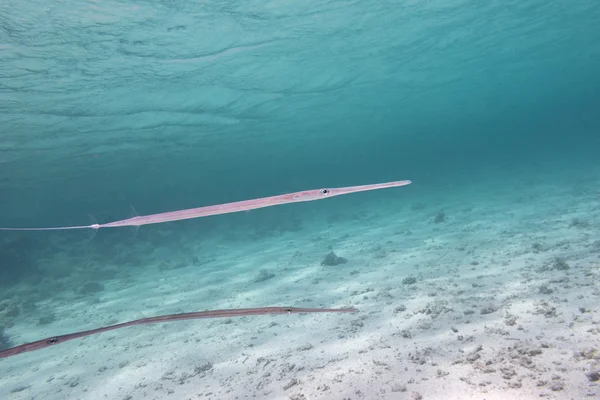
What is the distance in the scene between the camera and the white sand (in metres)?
3.70

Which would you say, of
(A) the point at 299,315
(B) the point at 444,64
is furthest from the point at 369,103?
(A) the point at 299,315

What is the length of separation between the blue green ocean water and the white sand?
42 mm

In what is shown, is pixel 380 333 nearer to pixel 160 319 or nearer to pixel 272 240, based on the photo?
pixel 160 319

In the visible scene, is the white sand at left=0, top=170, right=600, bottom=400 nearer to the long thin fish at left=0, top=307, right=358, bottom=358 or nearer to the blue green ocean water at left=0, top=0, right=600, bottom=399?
the blue green ocean water at left=0, top=0, right=600, bottom=399

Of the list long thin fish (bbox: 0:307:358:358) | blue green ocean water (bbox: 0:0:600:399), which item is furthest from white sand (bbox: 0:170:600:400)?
long thin fish (bbox: 0:307:358:358)

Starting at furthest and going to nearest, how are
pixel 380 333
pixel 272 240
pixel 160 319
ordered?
1. pixel 272 240
2. pixel 380 333
3. pixel 160 319

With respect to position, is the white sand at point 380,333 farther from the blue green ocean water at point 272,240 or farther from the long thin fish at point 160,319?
the long thin fish at point 160,319

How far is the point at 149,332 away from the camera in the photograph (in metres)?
8.32

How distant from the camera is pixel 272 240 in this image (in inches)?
824

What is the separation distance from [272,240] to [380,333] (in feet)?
52.9

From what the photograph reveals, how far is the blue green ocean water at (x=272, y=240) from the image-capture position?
4.48 metres

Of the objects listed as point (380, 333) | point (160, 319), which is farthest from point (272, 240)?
point (160, 319)

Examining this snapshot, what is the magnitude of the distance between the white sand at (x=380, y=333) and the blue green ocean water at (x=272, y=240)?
0.04 m

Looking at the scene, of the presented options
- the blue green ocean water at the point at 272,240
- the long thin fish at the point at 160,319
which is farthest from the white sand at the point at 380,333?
the long thin fish at the point at 160,319
